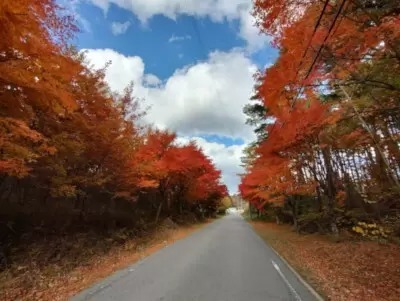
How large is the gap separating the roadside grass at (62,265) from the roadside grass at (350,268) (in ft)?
18.6

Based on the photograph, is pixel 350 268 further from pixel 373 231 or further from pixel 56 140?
pixel 56 140

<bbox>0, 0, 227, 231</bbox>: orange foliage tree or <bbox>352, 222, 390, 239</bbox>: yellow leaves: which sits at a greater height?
<bbox>0, 0, 227, 231</bbox>: orange foliage tree

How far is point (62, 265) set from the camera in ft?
38.5

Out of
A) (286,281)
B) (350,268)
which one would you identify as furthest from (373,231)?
(286,281)

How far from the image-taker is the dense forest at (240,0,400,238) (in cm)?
823

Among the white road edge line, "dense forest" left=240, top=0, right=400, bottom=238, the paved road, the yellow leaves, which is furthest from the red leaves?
the yellow leaves

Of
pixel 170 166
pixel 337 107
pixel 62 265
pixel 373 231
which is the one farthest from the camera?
pixel 170 166

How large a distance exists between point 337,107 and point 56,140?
12554 millimetres

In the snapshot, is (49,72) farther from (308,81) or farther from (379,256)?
(379,256)

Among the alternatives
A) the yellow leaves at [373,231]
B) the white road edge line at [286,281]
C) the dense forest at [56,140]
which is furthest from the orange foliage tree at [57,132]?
the yellow leaves at [373,231]

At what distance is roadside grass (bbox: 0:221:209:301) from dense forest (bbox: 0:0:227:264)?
2.96 ft

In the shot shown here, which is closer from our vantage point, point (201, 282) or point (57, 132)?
point (201, 282)

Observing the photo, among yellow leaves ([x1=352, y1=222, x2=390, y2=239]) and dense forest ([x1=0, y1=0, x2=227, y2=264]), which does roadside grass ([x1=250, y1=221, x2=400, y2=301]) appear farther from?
dense forest ([x1=0, y1=0, x2=227, y2=264])

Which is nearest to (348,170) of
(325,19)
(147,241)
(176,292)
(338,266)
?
(147,241)
